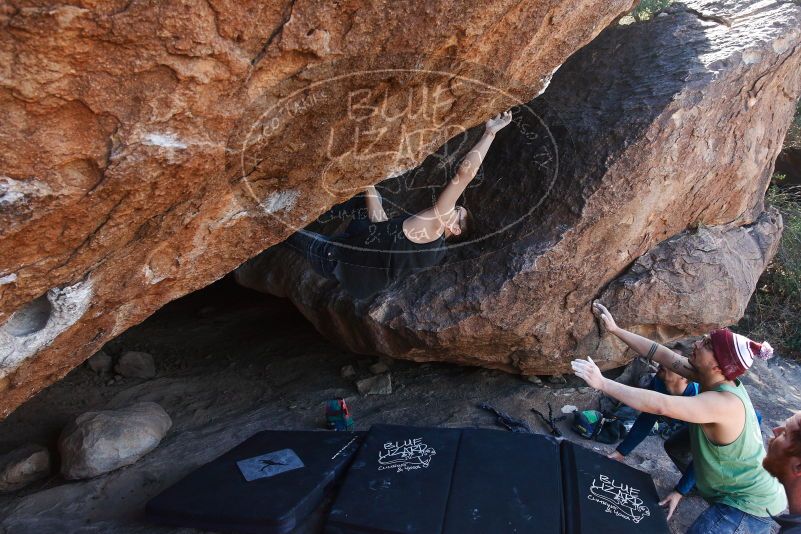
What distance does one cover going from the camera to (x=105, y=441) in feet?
9.59

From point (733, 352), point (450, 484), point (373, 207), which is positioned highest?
point (373, 207)

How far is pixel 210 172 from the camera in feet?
6.35

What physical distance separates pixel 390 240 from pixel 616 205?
3.90 feet

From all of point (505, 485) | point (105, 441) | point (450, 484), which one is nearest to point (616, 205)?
point (505, 485)

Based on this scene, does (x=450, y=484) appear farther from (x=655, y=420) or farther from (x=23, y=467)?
(x=23, y=467)

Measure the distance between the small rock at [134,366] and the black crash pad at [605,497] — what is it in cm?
291

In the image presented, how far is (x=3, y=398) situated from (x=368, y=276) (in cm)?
171

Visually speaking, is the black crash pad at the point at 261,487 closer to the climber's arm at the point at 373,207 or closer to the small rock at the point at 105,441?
the small rock at the point at 105,441

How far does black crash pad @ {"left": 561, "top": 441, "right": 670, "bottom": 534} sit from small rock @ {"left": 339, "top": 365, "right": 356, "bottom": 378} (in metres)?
1.69

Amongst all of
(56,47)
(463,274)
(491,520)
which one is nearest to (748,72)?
(463,274)

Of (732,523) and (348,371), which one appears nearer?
(732,523)

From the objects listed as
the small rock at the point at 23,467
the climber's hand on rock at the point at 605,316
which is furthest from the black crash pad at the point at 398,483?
the small rock at the point at 23,467

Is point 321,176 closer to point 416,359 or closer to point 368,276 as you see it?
point 368,276

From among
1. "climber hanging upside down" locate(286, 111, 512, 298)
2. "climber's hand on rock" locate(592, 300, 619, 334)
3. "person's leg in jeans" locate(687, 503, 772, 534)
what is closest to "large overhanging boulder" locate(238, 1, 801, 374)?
"climber's hand on rock" locate(592, 300, 619, 334)
